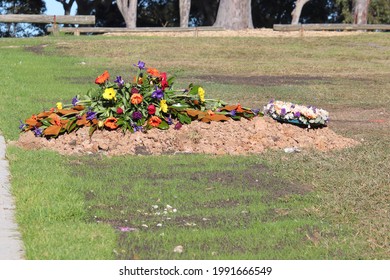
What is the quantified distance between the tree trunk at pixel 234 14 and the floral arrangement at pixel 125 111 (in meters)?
25.8

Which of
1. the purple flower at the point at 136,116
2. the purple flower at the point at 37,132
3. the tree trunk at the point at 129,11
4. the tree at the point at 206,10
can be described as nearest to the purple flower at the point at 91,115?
the purple flower at the point at 136,116

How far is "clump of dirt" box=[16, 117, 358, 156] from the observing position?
10.6m

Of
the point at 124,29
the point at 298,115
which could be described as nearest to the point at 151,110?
the point at 298,115

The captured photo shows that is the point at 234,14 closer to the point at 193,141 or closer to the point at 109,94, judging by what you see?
the point at 193,141

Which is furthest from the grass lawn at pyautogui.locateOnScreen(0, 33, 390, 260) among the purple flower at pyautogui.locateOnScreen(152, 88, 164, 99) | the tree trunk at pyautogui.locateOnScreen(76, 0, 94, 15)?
the tree trunk at pyautogui.locateOnScreen(76, 0, 94, 15)

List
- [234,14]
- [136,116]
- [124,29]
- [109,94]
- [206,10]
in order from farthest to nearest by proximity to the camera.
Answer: [206,10]
[234,14]
[124,29]
[136,116]
[109,94]

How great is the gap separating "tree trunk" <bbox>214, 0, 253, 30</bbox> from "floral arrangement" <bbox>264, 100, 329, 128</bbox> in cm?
2535

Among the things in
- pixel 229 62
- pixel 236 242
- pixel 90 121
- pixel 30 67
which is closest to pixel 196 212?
pixel 236 242

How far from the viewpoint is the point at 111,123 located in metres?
10.8

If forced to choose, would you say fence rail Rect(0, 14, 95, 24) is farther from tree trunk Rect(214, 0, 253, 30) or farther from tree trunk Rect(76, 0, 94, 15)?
tree trunk Rect(76, 0, 94, 15)

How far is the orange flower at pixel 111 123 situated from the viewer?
1076cm

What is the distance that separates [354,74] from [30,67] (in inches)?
301

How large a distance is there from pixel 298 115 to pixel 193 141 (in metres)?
1.42

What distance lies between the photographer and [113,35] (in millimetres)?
32375
